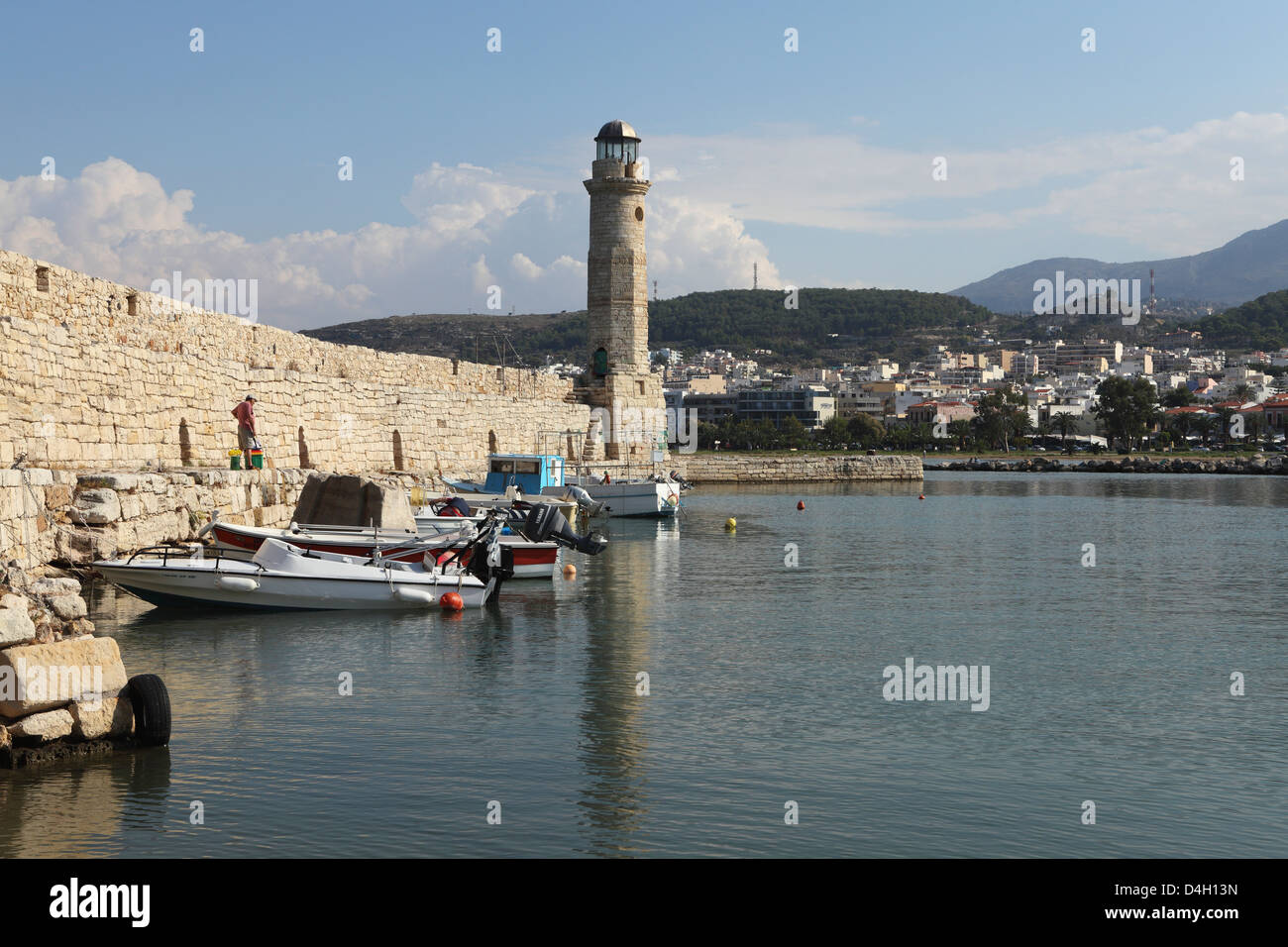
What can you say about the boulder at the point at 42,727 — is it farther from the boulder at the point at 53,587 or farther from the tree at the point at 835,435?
the tree at the point at 835,435

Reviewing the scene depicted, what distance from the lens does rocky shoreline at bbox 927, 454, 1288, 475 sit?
70188mm

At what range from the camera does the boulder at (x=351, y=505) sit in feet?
53.6

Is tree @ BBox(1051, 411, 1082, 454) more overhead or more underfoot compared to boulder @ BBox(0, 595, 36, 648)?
more overhead

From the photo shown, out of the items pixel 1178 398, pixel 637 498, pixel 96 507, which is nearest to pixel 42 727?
pixel 96 507

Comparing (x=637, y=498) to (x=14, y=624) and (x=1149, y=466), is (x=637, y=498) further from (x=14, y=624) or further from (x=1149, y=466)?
(x=1149, y=466)

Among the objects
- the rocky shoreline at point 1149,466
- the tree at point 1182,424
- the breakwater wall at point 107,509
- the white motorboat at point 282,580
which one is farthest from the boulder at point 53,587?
the tree at point 1182,424

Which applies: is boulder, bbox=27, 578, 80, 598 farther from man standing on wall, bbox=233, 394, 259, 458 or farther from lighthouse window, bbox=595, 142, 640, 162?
lighthouse window, bbox=595, 142, 640, 162

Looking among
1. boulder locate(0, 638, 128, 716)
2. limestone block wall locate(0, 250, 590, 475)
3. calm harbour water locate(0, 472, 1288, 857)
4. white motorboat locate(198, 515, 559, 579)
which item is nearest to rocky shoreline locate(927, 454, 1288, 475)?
limestone block wall locate(0, 250, 590, 475)

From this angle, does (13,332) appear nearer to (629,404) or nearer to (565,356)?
(629,404)

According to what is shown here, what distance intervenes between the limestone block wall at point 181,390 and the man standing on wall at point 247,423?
62cm

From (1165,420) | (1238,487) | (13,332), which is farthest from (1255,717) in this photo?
(1165,420)

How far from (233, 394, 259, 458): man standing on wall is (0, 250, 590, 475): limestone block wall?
2.02 feet

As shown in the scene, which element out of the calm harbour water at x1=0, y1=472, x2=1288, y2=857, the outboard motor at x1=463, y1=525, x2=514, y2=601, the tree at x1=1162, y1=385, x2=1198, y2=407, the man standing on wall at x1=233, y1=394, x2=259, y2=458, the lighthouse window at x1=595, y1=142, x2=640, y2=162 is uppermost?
the lighthouse window at x1=595, y1=142, x2=640, y2=162
